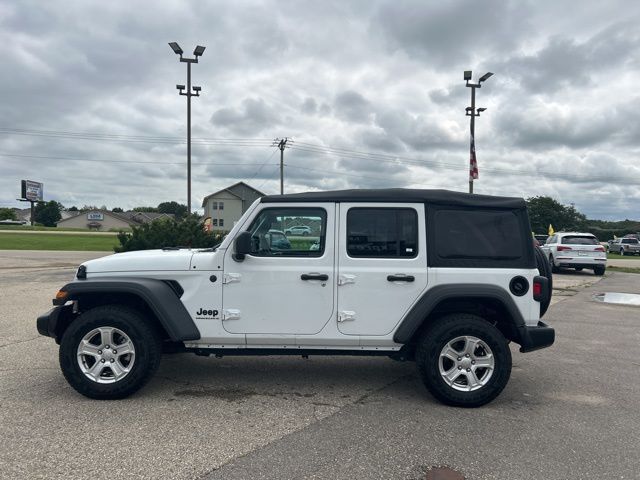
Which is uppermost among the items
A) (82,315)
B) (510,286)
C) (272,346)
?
(510,286)

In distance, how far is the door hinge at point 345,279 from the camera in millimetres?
4262

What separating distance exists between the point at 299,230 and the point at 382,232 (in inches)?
29.1

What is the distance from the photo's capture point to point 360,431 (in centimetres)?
371

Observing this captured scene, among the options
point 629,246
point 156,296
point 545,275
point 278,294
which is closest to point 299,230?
point 278,294

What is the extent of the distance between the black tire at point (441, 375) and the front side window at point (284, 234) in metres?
1.26

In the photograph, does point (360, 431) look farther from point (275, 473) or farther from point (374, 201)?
point (374, 201)

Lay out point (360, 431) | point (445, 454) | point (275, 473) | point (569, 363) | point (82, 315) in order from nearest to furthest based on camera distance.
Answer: point (275, 473)
point (445, 454)
point (360, 431)
point (82, 315)
point (569, 363)

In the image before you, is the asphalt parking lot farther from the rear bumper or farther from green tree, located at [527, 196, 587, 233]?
green tree, located at [527, 196, 587, 233]

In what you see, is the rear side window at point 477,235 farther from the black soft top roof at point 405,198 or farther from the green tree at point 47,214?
the green tree at point 47,214

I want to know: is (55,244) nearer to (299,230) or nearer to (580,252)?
(580,252)

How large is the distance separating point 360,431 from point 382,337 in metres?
0.87

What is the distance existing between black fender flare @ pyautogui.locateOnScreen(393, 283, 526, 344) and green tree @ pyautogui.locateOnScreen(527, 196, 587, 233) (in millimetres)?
79629

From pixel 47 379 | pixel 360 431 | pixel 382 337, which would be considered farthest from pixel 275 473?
pixel 47 379

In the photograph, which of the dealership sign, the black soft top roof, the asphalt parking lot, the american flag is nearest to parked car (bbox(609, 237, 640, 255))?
the american flag
